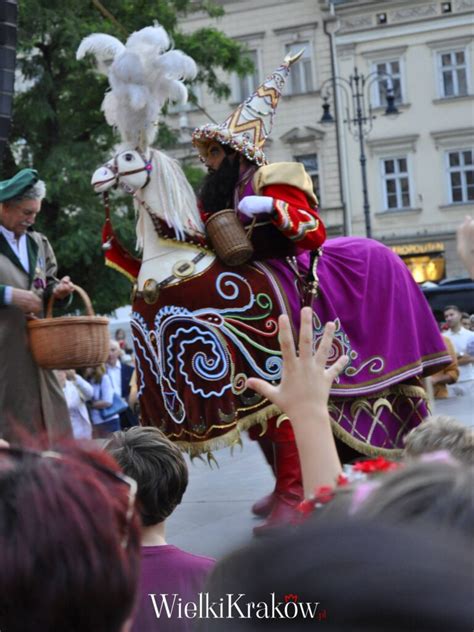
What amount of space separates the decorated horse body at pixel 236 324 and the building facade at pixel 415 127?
2694 centimetres

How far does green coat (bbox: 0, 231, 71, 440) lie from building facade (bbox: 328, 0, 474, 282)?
27.8 meters

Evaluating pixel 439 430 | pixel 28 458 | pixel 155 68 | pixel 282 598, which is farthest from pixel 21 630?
pixel 155 68

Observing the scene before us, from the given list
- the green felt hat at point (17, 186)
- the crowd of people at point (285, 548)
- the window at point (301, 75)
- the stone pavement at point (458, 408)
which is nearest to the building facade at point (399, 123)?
the window at point (301, 75)

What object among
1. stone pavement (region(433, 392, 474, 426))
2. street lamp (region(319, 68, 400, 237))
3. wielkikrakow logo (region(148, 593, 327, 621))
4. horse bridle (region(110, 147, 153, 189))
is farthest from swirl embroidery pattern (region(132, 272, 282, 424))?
street lamp (region(319, 68, 400, 237))

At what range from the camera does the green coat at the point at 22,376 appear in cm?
468

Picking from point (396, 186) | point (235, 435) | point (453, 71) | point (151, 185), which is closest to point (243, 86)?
point (396, 186)

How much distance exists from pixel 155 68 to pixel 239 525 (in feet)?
7.85

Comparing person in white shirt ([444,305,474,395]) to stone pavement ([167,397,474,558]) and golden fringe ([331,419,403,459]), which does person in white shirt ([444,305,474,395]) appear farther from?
golden fringe ([331,419,403,459])

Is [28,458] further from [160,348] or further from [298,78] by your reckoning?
[298,78]

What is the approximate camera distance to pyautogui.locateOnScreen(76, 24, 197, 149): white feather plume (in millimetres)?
5312

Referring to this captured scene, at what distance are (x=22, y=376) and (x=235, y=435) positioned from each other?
103 cm

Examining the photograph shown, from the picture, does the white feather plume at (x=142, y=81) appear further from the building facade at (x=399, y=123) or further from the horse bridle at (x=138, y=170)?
the building facade at (x=399, y=123)

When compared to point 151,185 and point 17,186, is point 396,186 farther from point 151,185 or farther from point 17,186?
point 17,186

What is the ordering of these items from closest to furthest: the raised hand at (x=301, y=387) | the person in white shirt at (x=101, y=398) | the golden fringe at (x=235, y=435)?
the raised hand at (x=301, y=387)
the golden fringe at (x=235, y=435)
the person in white shirt at (x=101, y=398)
